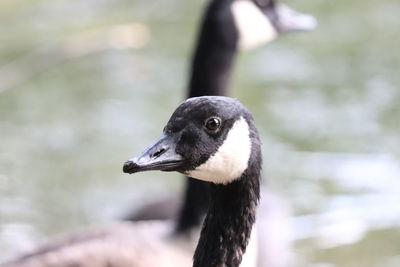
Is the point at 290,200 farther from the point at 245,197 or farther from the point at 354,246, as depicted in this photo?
the point at 245,197

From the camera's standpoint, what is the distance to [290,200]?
6395 mm

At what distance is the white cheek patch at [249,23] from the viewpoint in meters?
5.29

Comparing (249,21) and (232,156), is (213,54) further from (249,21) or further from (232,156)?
(232,156)

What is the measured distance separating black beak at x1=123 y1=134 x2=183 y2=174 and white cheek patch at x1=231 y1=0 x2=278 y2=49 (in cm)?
233

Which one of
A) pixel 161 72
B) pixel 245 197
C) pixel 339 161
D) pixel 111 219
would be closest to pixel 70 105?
pixel 161 72

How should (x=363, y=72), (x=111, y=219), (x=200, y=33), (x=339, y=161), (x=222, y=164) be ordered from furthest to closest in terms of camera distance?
(x=363, y=72) → (x=339, y=161) → (x=111, y=219) → (x=200, y=33) → (x=222, y=164)

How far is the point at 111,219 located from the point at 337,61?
298 cm

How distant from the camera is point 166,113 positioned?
295 inches

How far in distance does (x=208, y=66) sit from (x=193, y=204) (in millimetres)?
736

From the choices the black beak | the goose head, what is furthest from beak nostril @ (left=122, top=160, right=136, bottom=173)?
the goose head

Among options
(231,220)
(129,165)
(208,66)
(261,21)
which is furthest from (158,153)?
(261,21)

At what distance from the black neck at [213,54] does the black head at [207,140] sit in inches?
81.0

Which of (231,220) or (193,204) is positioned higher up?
(231,220)

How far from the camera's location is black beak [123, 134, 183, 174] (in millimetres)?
2943
